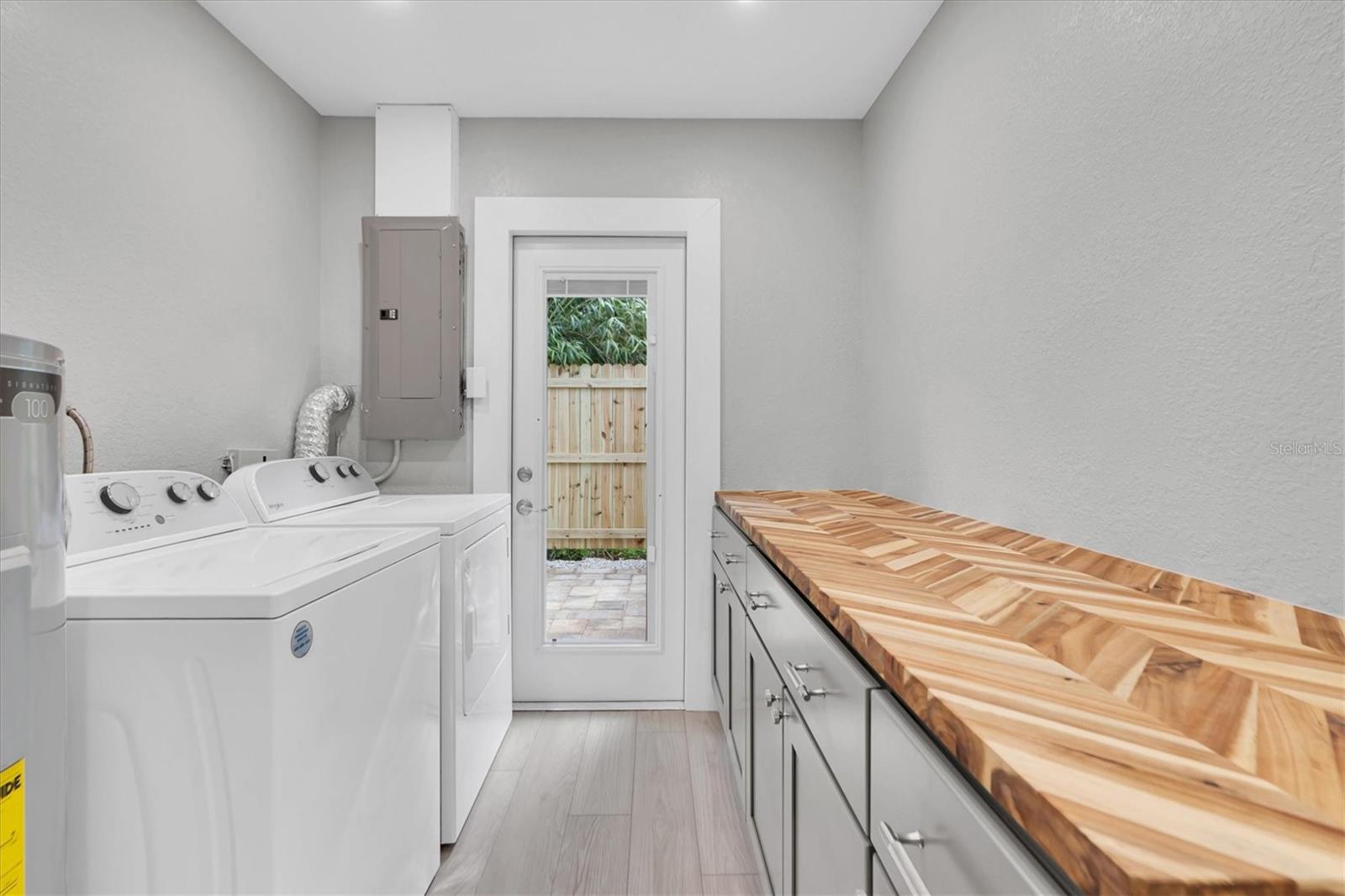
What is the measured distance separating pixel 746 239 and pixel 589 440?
1.04 meters

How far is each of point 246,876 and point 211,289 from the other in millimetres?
1728

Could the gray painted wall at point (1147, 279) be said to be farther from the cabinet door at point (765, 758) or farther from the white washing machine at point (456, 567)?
the white washing machine at point (456, 567)

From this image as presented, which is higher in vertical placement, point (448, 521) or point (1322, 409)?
point (1322, 409)

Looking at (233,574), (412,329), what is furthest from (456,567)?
(412,329)

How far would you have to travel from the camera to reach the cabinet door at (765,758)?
130 centimetres

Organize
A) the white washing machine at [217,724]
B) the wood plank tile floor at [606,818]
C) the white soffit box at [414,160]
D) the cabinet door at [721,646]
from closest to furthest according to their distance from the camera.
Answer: the white washing machine at [217,724], the wood plank tile floor at [606,818], the cabinet door at [721,646], the white soffit box at [414,160]

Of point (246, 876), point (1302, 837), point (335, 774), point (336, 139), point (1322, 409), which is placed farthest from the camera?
point (336, 139)

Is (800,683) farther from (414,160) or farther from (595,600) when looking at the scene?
(414,160)

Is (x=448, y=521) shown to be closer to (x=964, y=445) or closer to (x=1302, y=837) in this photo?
(x=964, y=445)

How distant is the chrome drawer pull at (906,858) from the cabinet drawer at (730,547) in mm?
1039

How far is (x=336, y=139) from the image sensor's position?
2.60m

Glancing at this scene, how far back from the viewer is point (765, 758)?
1.47m

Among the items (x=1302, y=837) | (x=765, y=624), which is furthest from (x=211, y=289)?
(x=1302, y=837)

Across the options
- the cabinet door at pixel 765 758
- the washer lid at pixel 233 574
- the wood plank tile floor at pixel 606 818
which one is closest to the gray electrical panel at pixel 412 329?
the washer lid at pixel 233 574
